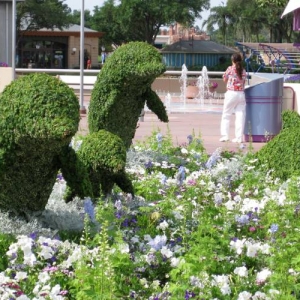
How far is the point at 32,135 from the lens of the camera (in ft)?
15.8

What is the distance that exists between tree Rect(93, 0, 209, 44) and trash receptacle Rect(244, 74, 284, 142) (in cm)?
5365

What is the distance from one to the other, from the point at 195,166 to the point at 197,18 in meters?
62.9

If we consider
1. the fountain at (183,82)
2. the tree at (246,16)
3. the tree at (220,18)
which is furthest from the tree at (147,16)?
the fountain at (183,82)

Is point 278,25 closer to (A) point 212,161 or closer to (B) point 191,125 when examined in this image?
(B) point 191,125

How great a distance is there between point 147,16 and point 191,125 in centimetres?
5277

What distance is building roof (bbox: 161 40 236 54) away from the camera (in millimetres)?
64688

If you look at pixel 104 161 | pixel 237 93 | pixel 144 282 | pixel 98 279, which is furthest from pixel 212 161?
pixel 237 93

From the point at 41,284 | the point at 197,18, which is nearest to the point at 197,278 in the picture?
the point at 41,284

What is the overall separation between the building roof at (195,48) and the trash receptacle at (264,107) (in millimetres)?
51229

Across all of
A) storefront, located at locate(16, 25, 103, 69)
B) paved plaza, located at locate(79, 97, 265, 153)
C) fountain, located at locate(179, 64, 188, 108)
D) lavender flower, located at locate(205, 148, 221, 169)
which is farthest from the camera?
storefront, located at locate(16, 25, 103, 69)

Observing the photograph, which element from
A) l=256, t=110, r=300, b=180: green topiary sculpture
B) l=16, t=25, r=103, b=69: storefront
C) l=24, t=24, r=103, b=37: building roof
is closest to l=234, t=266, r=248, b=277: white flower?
l=256, t=110, r=300, b=180: green topiary sculpture

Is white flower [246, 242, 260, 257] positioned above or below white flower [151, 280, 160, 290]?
above

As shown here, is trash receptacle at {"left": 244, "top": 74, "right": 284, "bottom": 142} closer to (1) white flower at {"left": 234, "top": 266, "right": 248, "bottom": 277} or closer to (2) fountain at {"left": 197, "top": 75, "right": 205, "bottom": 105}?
(1) white flower at {"left": 234, "top": 266, "right": 248, "bottom": 277}

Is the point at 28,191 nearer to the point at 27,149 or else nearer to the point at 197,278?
the point at 27,149
